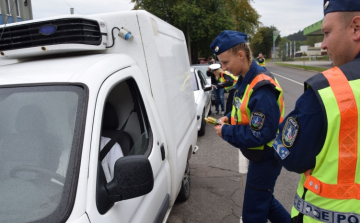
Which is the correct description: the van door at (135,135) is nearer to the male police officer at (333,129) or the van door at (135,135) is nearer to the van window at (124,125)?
the van window at (124,125)

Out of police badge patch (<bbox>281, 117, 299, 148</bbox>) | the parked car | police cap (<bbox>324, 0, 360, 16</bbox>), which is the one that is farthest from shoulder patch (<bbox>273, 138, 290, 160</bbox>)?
the parked car

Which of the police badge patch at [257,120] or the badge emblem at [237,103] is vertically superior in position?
the badge emblem at [237,103]

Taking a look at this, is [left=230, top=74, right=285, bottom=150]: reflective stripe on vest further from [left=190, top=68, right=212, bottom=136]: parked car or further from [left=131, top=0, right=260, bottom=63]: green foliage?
[left=131, top=0, right=260, bottom=63]: green foliage

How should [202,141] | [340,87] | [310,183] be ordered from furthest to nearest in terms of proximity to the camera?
[202,141] → [310,183] → [340,87]

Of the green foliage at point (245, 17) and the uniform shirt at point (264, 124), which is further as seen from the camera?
the green foliage at point (245, 17)

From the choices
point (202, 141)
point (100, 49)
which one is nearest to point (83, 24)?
point (100, 49)

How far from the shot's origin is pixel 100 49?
7.93ft

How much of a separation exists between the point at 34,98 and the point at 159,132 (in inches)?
40.8

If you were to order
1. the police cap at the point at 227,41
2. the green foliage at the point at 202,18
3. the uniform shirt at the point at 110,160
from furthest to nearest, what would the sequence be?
the green foliage at the point at 202,18 → the police cap at the point at 227,41 → the uniform shirt at the point at 110,160

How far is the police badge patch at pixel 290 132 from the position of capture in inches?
56.9

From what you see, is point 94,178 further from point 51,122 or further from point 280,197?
point 280,197

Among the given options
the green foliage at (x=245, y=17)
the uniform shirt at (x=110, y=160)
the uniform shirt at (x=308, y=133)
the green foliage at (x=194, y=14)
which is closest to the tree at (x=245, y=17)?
the green foliage at (x=245, y=17)

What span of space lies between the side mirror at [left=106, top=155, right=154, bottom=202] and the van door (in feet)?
0.37

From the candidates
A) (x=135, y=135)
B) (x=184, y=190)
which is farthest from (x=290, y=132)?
(x=184, y=190)
